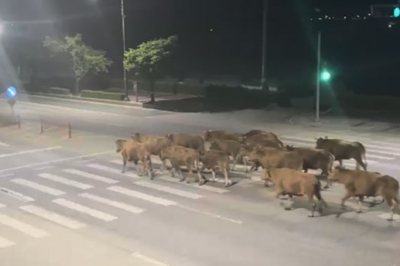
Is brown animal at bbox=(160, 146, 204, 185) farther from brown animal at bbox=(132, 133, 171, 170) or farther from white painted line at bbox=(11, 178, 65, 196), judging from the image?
white painted line at bbox=(11, 178, 65, 196)

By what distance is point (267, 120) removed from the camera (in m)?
39.9

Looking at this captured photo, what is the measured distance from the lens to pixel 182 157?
22141 mm

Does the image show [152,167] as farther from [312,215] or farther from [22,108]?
[22,108]

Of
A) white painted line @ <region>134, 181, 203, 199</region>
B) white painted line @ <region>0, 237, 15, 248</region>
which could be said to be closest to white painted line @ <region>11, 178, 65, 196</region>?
white painted line @ <region>134, 181, 203, 199</region>

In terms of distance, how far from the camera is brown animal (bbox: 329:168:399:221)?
17.1 m

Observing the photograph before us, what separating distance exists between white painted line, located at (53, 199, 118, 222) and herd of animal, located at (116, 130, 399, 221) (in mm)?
3839

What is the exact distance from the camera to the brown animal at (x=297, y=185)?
58.2 feet

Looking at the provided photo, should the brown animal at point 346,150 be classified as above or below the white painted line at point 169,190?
above

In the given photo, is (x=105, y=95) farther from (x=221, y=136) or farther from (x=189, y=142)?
(x=189, y=142)

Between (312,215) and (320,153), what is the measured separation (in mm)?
3562

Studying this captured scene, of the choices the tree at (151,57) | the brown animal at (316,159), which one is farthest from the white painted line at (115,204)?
the tree at (151,57)

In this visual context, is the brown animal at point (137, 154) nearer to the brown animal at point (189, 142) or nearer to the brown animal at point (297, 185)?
the brown animal at point (189, 142)

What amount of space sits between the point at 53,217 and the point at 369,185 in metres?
8.88

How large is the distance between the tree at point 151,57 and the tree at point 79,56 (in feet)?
28.5
